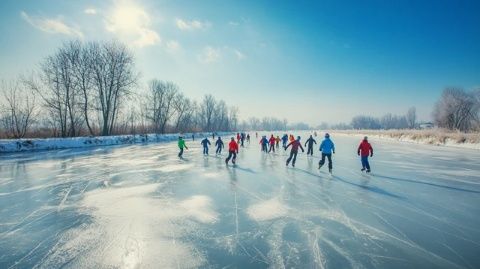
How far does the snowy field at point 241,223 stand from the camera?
3.45 meters

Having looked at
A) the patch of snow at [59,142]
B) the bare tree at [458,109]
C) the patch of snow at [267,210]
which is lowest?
the patch of snow at [267,210]

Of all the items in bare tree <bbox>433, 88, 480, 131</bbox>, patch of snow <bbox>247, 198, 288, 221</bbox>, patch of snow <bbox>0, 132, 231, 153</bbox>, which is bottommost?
patch of snow <bbox>247, 198, 288, 221</bbox>

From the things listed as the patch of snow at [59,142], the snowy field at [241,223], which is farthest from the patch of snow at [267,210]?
the patch of snow at [59,142]

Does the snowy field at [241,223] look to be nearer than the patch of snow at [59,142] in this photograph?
Yes

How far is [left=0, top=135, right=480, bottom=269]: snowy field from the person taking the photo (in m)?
3.45

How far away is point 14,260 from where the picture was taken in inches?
135

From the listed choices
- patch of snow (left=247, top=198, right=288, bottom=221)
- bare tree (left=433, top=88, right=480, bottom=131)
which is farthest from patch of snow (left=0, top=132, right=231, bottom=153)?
bare tree (left=433, top=88, right=480, bottom=131)

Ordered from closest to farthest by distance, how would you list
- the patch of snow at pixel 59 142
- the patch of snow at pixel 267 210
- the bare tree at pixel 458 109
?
the patch of snow at pixel 267 210 < the patch of snow at pixel 59 142 < the bare tree at pixel 458 109

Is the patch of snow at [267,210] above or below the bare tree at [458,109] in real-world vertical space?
below

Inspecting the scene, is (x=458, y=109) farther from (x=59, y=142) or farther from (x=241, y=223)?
(x=59, y=142)

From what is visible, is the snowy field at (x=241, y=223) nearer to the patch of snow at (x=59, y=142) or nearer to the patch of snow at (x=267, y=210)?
the patch of snow at (x=267, y=210)

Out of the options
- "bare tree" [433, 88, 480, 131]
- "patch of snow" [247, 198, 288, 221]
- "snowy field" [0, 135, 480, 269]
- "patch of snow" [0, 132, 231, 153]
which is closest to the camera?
"snowy field" [0, 135, 480, 269]

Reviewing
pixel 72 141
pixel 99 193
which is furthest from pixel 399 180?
pixel 72 141

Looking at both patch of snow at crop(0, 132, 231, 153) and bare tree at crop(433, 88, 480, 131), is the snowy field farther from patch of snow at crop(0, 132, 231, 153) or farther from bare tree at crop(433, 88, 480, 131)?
bare tree at crop(433, 88, 480, 131)
